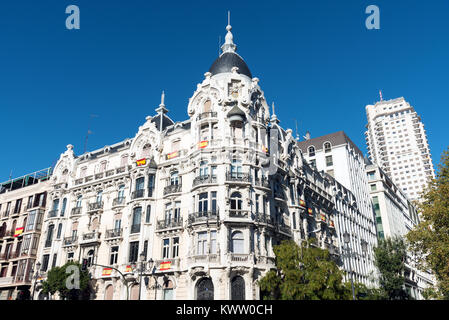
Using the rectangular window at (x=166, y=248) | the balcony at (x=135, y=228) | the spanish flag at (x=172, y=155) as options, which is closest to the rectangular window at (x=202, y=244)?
the rectangular window at (x=166, y=248)

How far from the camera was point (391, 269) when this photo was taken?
173ft

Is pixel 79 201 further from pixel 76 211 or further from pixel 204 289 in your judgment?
pixel 204 289

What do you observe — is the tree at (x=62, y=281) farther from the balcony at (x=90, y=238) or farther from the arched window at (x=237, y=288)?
the arched window at (x=237, y=288)

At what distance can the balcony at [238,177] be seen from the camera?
3706 centimetres

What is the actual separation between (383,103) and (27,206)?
165596 mm

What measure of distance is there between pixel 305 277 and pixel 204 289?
358 inches

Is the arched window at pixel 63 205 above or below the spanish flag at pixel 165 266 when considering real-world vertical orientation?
above

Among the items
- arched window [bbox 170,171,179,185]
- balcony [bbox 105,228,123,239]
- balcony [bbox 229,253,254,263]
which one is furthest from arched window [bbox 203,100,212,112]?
balcony [bbox 105,228,123,239]

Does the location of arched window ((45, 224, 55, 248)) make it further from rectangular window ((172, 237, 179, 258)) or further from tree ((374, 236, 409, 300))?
tree ((374, 236, 409, 300))

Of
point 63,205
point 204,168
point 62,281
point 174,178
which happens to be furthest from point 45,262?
point 204,168

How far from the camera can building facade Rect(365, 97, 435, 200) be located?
524ft

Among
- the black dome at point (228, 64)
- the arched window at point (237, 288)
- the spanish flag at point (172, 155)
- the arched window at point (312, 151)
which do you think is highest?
the arched window at point (312, 151)

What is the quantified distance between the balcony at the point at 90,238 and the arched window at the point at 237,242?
17.1 m

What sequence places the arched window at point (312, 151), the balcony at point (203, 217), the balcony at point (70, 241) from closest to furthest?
the balcony at point (203, 217), the balcony at point (70, 241), the arched window at point (312, 151)
